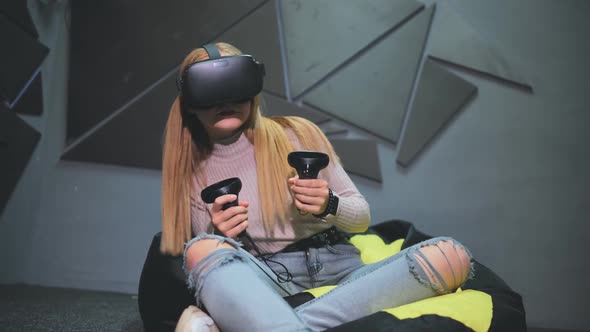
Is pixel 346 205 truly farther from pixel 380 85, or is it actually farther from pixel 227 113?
pixel 380 85

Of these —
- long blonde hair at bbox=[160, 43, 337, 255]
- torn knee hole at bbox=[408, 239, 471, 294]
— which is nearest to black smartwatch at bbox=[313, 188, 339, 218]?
long blonde hair at bbox=[160, 43, 337, 255]

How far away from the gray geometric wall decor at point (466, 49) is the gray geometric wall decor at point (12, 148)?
1734 mm

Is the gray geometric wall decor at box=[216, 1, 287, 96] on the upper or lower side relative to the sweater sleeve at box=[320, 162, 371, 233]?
upper

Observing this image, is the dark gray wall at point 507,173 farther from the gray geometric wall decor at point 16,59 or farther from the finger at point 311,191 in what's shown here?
the finger at point 311,191

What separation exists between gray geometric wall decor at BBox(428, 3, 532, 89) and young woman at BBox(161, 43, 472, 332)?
31.8 inches

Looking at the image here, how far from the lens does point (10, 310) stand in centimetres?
169

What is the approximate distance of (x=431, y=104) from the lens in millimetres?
1910

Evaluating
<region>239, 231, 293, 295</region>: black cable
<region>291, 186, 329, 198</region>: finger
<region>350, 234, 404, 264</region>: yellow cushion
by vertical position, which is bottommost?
<region>350, 234, 404, 264</region>: yellow cushion

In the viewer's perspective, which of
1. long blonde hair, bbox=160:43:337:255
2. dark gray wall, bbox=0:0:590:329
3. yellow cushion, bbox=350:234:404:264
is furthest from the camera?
dark gray wall, bbox=0:0:590:329

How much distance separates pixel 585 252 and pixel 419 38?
1060 millimetres

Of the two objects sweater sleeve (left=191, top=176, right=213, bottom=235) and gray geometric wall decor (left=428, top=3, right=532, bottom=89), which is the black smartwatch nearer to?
sweater sleeve (left=191, top=176, right=213, bottom=235)

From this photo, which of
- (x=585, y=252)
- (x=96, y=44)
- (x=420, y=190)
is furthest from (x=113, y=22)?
(x=585, y=252)

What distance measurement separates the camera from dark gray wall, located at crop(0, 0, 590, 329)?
6.13 feet

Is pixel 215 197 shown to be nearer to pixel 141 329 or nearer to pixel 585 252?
pixel 141 329
